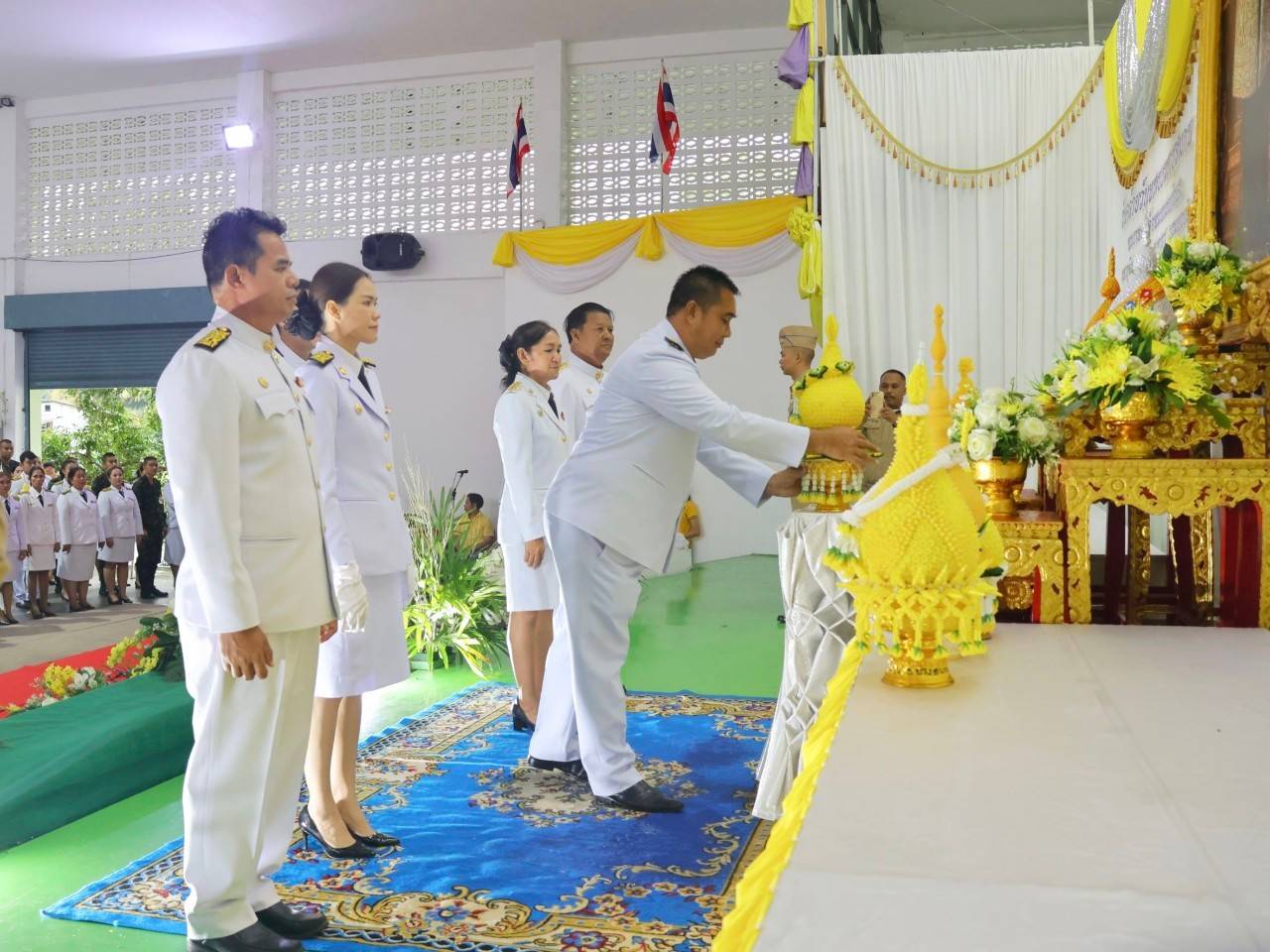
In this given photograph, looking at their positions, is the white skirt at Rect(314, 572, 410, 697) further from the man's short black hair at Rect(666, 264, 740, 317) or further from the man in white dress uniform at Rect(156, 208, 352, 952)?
the man's short black hair at Rect(666, 264, 740, 317)

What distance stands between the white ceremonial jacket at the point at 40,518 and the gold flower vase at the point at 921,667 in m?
8.84

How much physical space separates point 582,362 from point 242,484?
94.7 inches

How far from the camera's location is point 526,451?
3920mm

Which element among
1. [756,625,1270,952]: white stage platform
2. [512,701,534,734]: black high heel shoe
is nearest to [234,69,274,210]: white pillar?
[512,701,534,734]: black high heel shoe

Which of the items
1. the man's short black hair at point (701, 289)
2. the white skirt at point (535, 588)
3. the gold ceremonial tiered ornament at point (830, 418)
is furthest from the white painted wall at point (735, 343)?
the gold ceremonial tiered ornament at point (830, 418)

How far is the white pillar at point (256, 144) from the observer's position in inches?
453

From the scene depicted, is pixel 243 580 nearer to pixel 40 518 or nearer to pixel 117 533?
pixel 40 518

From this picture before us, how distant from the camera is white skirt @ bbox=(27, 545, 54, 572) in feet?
28.7

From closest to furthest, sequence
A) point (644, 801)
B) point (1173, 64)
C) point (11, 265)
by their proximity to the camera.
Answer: point (644, 801) < point (1173, 64) < point (11, 265)

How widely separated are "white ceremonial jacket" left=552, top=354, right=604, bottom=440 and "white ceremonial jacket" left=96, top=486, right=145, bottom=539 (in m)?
6.73

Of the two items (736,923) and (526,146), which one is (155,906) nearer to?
(736,923)

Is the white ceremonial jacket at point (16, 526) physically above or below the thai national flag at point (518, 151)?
below

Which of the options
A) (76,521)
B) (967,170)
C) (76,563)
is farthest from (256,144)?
(967,170)

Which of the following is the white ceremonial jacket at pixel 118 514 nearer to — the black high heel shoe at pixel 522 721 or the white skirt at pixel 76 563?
the white skirt at pixel 76 563
